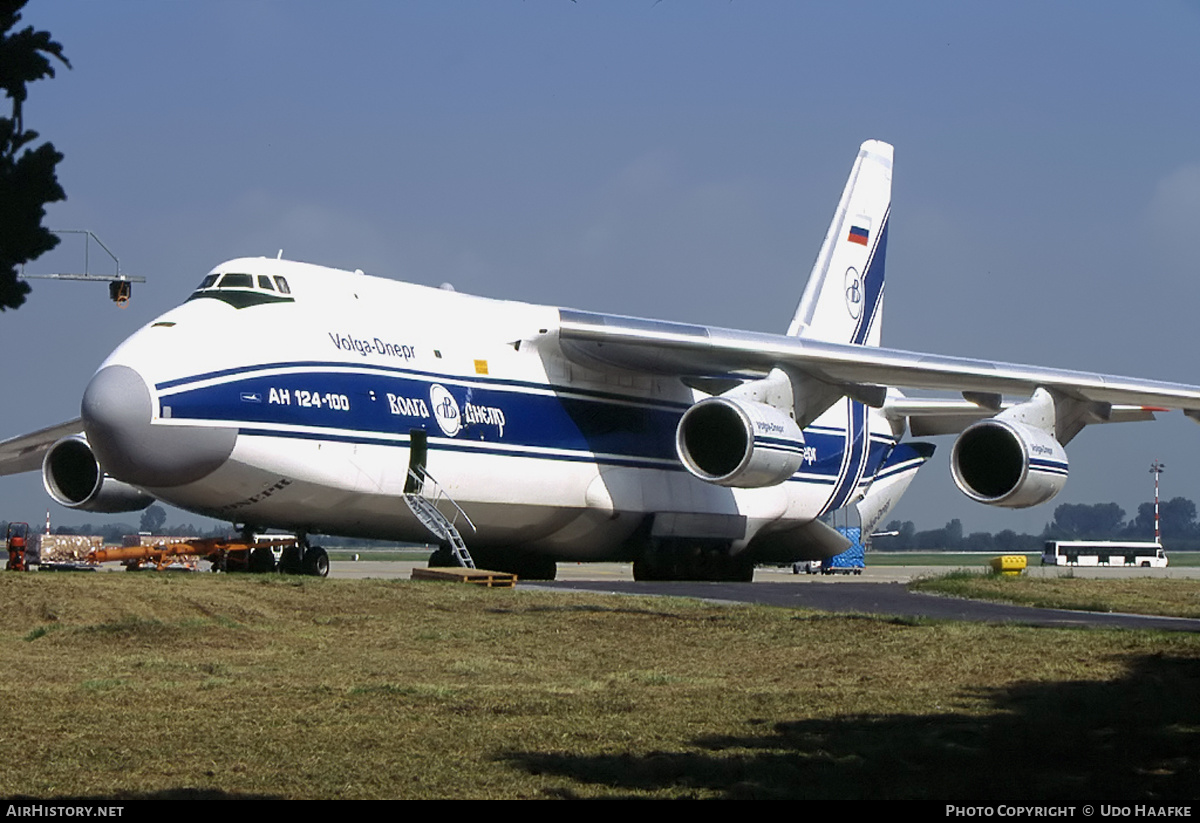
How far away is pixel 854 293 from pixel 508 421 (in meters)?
10.7

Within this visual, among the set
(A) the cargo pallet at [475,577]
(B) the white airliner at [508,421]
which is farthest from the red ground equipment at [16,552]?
(A) the cargo pallet at [475,577]

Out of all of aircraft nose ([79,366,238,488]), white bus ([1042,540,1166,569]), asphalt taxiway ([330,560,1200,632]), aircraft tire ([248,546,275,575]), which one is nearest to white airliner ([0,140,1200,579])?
aircraft nose ([79,366,238,488])

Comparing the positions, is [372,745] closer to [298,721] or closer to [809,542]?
[298,721]

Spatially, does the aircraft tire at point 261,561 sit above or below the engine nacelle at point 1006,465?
below

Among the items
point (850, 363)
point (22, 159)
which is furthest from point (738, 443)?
point (22, 159)

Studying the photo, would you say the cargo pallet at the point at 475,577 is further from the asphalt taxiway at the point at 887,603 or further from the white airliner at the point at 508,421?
the white airliner at the point at 508,421

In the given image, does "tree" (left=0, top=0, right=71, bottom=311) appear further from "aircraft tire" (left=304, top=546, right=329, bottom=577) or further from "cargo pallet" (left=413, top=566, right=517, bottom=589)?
"aircraft tire" (left=304, top=546, right=329, bottom=577)

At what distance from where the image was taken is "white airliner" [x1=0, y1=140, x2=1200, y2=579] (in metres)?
18.1

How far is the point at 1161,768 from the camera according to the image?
6906 mm

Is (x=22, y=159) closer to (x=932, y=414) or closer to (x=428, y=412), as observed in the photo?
(x=428, y=412)

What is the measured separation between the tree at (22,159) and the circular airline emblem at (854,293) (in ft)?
86.4

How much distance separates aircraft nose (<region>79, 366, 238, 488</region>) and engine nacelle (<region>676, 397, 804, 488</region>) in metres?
6.66

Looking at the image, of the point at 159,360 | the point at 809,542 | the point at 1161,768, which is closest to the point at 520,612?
the point at 159,360

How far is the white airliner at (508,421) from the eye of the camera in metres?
18.1
